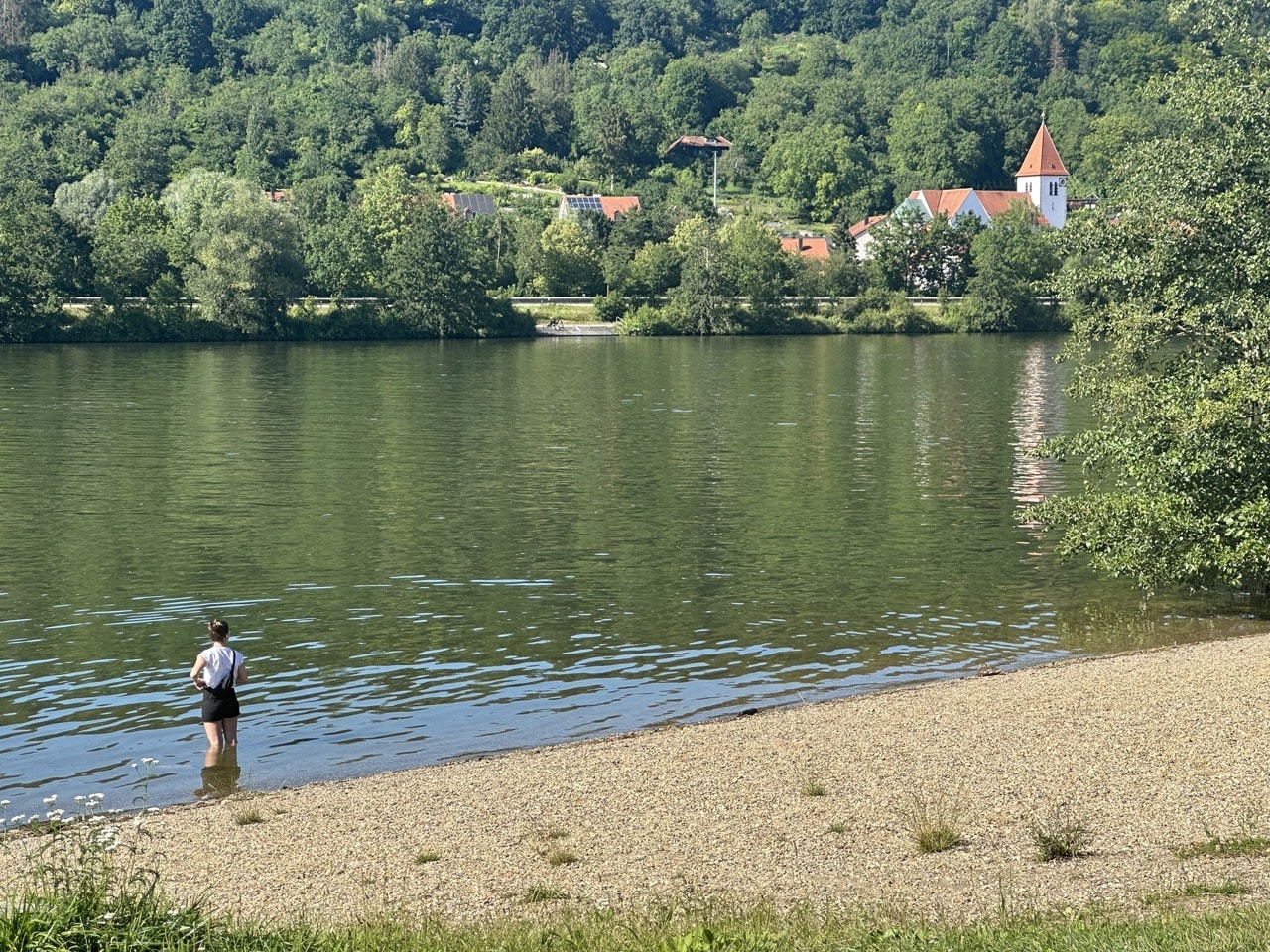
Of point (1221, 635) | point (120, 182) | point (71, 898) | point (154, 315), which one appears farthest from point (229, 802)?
point (120, 182)

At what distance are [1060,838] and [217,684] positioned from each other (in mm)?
10607

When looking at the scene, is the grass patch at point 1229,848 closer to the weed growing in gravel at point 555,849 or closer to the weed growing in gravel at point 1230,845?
the weed growing in gravel at point 1230,845

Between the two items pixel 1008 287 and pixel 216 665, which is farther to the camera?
pixel 1008 287

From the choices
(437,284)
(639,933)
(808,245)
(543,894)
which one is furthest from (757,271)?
(639,933)

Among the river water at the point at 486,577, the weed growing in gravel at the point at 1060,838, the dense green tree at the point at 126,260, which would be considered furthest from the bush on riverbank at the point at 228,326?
the weed growing in gravel at the point at 1060,838

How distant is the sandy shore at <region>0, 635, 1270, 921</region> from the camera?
12.6 m

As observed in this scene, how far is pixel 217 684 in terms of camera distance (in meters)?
19.1

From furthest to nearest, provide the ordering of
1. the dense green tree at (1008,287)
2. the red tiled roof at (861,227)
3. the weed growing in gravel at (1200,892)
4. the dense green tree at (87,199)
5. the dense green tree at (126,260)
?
the red tiled roof at (861,227), the dense green tree at (1008,287), the dense green tree at (87,199), the dense green tree at (126,260), the weed growing in gravel at (1200,892)

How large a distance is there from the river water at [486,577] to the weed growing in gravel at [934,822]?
6.53 meters

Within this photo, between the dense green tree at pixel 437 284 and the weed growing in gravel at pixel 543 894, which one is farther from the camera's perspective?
the dense green tree at pixel 437 284

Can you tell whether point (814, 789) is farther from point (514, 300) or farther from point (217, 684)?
point (514, 300)

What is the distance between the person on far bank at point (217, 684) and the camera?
62.7ft

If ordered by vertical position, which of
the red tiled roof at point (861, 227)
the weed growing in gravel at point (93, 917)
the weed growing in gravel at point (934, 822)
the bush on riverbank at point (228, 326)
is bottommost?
the weed growing in gravel at point (934, 822)

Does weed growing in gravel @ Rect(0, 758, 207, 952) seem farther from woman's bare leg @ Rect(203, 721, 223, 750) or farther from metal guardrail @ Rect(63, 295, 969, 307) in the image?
metal guardrail @ Rect(63, 295, 969, 307)
